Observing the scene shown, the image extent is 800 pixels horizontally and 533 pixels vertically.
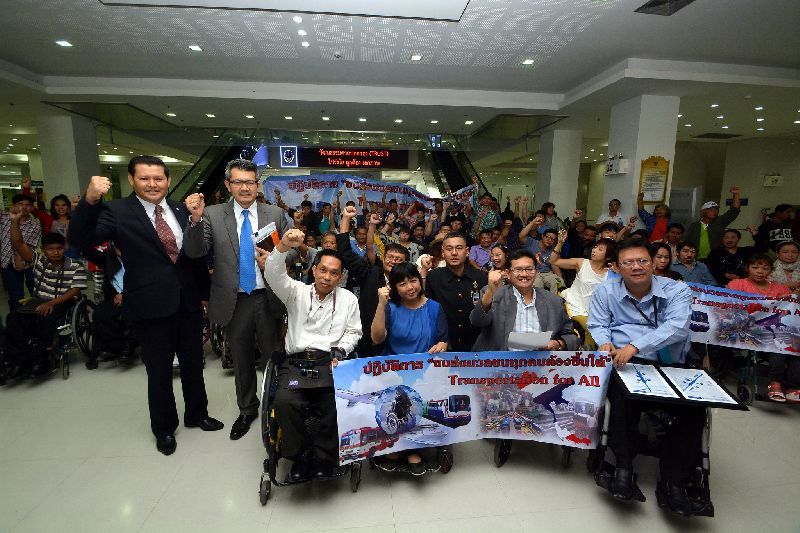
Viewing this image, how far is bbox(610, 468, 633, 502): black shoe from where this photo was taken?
1991 millimetres

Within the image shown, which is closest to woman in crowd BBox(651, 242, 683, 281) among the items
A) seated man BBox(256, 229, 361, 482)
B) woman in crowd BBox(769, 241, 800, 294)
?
woman in crowd BBox(769, 241, 800, 294)

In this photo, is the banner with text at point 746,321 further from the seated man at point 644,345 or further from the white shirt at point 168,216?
the white shirt at point 168,216

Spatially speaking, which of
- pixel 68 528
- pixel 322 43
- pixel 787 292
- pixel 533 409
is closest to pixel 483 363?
pixel 533 409

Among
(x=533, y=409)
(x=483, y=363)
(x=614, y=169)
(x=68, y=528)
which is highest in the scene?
(x=614, y=169)

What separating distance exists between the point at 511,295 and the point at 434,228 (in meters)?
4.29

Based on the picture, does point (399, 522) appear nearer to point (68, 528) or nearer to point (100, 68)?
point (68, 528)

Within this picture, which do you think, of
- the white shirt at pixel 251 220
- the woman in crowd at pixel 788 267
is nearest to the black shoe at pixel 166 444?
the white shirt at pixel 251 220

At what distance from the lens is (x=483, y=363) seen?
7.36ft

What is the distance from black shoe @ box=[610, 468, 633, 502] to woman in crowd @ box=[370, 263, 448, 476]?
105 cm

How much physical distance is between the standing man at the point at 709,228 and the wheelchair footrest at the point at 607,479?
4.92m

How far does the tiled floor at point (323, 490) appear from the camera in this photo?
2.01 m

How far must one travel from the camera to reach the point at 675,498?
6.44 feet

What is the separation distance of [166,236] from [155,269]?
0.22 meters

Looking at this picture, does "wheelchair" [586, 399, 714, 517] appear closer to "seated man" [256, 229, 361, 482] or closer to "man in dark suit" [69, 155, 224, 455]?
"seated man" [256, 229, 361, 482]
